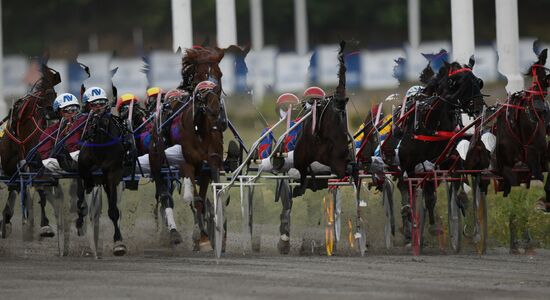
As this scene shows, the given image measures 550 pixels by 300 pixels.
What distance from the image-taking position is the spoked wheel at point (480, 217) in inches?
787

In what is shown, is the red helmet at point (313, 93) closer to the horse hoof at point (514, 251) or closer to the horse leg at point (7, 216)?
the horse hoof at point (514, 251)

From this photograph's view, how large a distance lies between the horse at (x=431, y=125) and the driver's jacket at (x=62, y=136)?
4.09m

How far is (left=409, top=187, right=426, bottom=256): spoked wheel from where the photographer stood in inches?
784

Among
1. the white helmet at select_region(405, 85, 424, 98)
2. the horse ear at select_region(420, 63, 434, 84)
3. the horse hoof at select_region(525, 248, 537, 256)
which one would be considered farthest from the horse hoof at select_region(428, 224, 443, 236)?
the horse ear at select_region(420, 63, 434, 84)

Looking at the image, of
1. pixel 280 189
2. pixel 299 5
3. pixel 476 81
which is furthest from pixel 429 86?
pixel 299 5

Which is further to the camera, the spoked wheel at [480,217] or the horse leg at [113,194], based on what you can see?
the horse leg at [113,194]

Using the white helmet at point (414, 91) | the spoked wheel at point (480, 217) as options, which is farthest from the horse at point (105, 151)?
the spoked wheel at point (480, 217)

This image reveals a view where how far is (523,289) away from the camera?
14805 mm

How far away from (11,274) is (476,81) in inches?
249

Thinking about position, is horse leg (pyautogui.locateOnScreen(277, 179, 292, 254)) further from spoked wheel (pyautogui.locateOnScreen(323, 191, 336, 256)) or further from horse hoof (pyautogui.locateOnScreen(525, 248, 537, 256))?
horse hoof (pyautogui.locateOnScreen(525, 248, 537, 256))

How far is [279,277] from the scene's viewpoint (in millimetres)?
16234

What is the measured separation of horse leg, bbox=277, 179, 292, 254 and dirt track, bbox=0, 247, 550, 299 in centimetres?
128

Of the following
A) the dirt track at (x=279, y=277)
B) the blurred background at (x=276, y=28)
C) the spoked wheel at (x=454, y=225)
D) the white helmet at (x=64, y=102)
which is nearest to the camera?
the dirt track at (x=279, y=277)

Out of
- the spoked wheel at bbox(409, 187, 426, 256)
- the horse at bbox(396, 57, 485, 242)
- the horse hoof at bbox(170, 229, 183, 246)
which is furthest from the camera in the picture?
the horse at bbox(396, 57, 485, 242)
